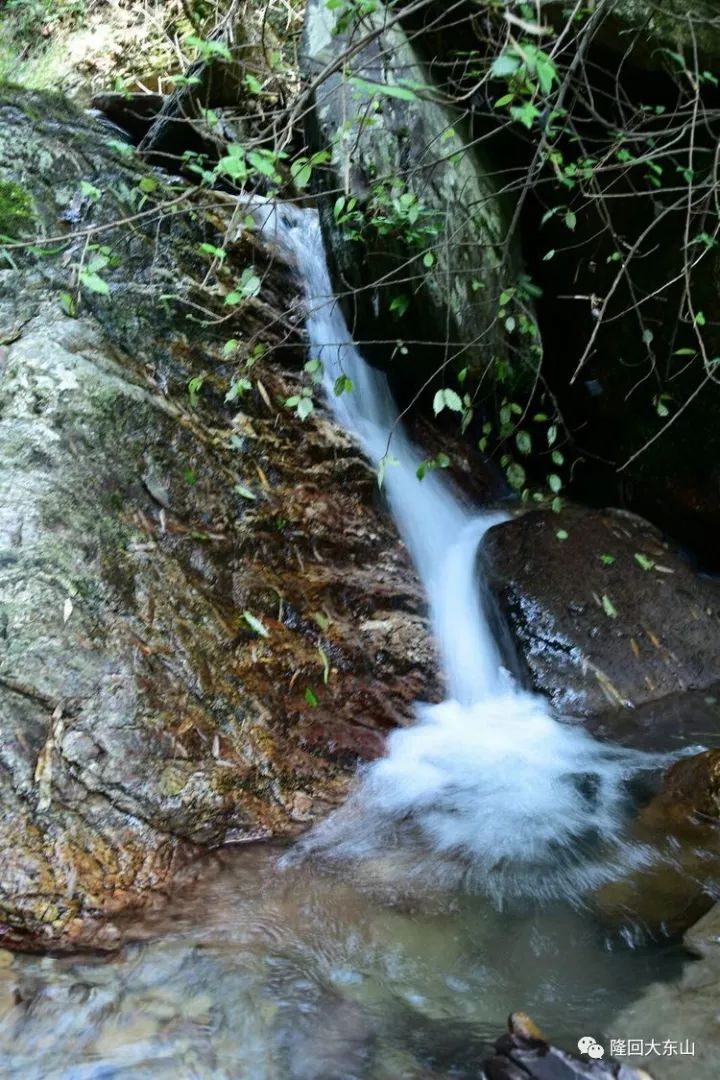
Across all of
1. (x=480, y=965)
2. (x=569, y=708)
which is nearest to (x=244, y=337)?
(x=569, y=708)

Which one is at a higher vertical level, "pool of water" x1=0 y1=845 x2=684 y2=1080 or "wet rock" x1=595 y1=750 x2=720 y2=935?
"pool of water" x1=0 y1=845 x2=684 y2=1080

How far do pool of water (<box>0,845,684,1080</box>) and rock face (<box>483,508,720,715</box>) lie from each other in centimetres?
203

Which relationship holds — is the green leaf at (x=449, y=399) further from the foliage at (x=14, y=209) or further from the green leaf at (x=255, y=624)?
the foliage at (x=14, y=209)

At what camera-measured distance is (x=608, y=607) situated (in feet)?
16.5

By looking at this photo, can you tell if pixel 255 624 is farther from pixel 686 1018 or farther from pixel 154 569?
pixel 686 1018

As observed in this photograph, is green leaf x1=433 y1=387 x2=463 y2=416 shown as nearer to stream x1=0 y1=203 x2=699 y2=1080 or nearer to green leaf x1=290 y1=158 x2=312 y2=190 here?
green leaf x1=290 y1=158 x2=312 y2=190

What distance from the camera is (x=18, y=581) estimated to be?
10.0ft

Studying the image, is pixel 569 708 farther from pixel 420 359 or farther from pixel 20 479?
pixel 20 479

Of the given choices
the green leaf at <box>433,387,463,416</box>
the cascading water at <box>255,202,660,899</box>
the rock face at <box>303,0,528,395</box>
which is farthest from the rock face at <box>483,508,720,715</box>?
the green leaf at <box>433,387,463,416</box>

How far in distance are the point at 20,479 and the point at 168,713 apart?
3.81 feet

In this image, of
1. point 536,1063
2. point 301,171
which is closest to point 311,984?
point 536,1063

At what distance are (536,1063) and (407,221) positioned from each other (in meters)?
3.53

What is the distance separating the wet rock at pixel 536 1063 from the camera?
1837mm

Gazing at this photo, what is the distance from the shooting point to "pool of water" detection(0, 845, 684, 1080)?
6.91 ft
